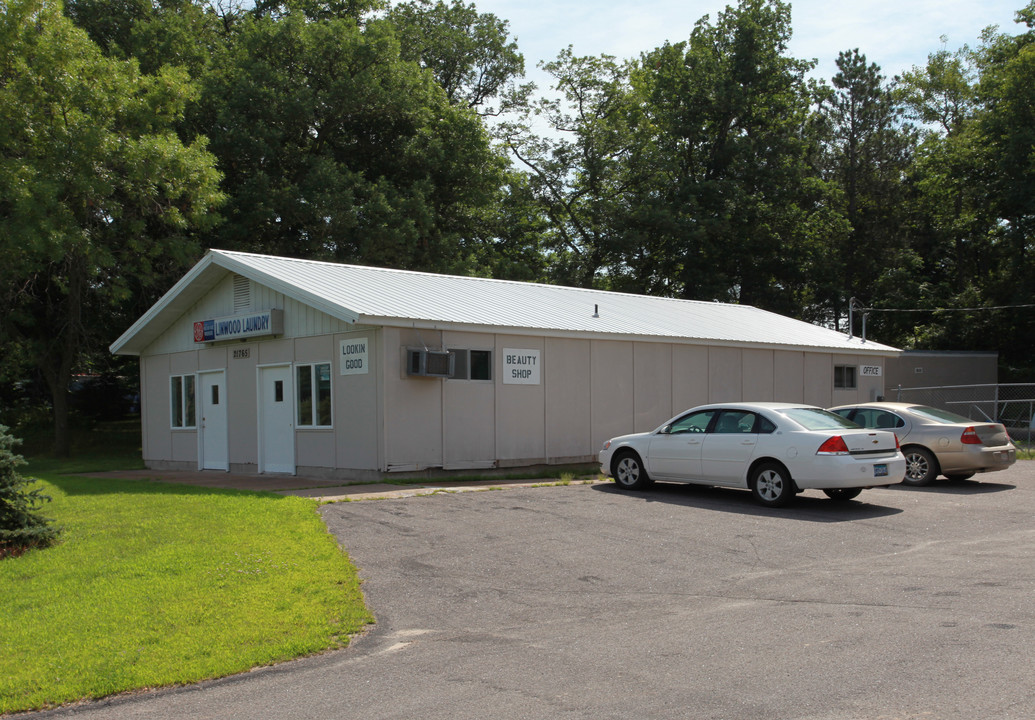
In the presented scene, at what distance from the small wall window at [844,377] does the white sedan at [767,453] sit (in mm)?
11994

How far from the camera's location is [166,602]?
7281mm

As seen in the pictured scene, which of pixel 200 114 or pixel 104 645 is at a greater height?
pixel 200 114

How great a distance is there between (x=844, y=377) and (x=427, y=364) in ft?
46.0

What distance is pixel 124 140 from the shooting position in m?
24.1

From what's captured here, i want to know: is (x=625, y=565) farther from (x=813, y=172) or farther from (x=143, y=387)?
(x=813, y=172)

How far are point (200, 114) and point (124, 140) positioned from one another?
22.4 ft

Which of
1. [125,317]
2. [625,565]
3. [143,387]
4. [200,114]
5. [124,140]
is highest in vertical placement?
[200,114]

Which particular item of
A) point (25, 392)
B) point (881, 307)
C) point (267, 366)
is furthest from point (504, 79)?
point (267, 366)

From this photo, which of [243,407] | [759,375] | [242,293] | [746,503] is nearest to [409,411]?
[243,407]

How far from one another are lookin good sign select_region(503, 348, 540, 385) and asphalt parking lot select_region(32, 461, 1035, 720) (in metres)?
5.70

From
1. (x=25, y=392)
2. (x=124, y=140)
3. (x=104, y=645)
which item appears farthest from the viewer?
(x=25, y=392)

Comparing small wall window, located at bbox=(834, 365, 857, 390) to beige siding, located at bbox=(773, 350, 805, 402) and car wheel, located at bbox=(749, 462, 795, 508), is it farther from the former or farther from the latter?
car wheel, located at bbox=(749, 462, 795, 508)

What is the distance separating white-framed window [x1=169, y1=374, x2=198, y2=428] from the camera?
20.8 m

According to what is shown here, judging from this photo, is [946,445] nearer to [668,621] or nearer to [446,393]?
[446,393]
